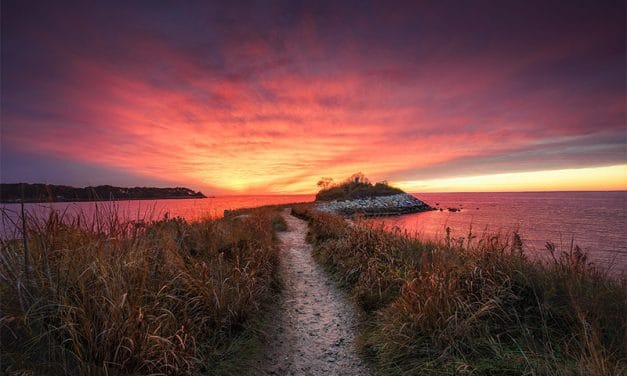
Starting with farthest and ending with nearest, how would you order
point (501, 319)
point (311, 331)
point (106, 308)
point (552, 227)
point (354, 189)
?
point (354, 189) < point (552, 227) < point (311, 331) < point (501, 319) < point (106, 308)

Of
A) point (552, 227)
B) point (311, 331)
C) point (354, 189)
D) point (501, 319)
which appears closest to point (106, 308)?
point (311, 331)

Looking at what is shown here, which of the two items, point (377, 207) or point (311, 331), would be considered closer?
point (311, 331)

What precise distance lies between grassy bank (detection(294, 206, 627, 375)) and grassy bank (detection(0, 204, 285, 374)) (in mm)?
2491

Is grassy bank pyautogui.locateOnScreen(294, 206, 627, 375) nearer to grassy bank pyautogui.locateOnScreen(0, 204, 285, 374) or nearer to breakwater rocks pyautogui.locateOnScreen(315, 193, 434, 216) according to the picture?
grassy bank pyautogui.locateOnScreen(0, 204, 285, 374)

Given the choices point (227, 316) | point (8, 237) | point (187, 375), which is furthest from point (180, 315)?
point (8, 237)

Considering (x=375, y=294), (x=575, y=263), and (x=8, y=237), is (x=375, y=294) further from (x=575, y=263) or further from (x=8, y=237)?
(x=8, y=237)

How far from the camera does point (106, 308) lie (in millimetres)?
3268

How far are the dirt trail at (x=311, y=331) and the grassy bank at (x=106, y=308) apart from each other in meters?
0.68

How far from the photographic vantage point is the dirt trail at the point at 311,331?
4422 millimetres

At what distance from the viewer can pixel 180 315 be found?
4332 millimetres

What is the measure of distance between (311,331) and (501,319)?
128 inches

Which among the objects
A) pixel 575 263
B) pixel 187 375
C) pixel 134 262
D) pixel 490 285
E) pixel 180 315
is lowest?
pixel 187 375

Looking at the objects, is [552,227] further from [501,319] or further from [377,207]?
[501,319]

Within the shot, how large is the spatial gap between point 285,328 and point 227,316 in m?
1.44
